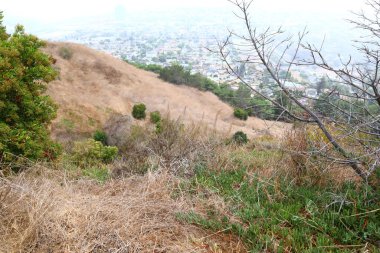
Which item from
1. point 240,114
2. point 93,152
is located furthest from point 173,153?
point 240,114

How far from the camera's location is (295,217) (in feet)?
11.5

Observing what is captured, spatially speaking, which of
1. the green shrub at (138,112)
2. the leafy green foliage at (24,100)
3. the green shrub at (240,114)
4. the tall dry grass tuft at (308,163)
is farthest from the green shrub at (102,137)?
the green shrub at (240,114)

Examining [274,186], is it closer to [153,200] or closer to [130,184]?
[153,200]

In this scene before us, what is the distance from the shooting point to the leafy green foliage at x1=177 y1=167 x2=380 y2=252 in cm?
319

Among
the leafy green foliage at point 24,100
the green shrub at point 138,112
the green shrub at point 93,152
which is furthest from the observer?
the green shrub at point 138,112

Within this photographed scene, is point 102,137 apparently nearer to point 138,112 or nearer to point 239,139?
point 239,139

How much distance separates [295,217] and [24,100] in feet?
19.8

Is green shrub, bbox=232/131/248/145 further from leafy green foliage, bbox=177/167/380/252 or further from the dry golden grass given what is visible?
the dry golden grass

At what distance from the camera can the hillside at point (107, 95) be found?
24.2 meters

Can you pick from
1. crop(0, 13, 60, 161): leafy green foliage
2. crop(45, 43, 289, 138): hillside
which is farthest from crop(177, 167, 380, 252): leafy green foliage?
crop(45, 43, 289, 138): hillside

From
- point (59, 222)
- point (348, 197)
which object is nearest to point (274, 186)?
point (348, 197)

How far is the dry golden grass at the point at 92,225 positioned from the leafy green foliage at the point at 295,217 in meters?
0.19

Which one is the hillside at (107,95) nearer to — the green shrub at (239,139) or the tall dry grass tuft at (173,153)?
the green shrub at (239,139)

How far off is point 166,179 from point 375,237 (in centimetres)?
221
